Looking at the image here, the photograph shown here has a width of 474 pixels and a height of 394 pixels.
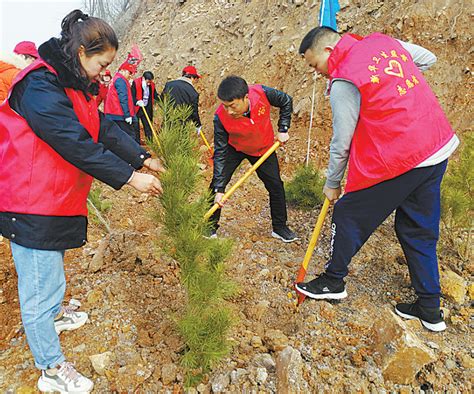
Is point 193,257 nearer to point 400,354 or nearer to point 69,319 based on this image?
point 69,319

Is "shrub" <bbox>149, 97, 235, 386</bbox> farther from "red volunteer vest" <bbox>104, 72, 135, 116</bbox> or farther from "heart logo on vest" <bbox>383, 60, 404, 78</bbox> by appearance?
"red volunteer vest" <bbox>104, 72, 135, 116</bbox>

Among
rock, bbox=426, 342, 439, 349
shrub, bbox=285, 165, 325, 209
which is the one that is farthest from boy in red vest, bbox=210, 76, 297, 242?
rock, bbox=426, 342, 439, 349

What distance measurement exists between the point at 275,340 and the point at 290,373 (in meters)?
0.39

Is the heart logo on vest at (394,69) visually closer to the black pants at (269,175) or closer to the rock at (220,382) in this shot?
the black pants at (269,175)

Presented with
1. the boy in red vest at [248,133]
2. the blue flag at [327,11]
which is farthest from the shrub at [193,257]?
the blue flag at [327,11]

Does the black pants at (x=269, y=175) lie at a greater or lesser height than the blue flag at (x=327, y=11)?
lesser

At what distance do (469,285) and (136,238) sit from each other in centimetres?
293

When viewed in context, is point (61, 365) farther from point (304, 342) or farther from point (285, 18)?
point (285, 18)

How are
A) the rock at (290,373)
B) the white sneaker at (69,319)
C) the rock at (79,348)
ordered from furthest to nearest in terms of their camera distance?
the white sneaker at (69,319) → the rock at (79,348) → the rock at (290,373)

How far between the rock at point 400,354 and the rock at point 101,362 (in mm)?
1652

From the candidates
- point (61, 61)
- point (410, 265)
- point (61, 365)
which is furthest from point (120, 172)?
point (410, 265)

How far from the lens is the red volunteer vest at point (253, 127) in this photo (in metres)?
3.41

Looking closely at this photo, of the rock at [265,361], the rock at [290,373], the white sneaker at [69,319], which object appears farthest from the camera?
the white sneaker at [69,319]

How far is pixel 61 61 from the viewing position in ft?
5.38
